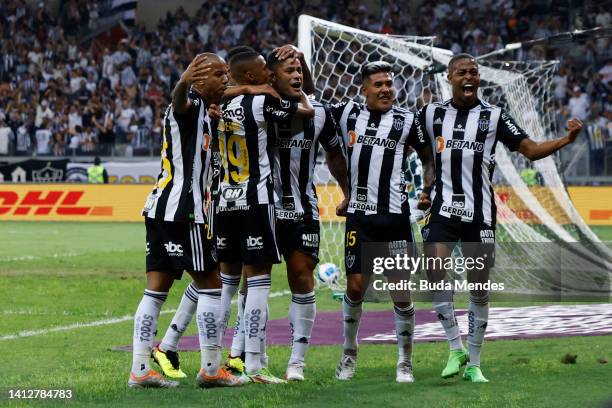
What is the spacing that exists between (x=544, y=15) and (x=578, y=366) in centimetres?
2402

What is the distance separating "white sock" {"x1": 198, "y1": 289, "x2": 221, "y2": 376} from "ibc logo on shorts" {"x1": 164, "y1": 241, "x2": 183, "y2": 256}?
0.89 feet

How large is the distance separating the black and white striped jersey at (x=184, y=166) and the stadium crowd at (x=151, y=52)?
20.4 meters

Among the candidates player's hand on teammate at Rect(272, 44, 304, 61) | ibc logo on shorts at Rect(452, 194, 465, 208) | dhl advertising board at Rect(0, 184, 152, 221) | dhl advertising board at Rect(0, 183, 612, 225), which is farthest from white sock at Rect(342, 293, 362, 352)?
dhl advertising board at Rect(0, 184, 152, 221)

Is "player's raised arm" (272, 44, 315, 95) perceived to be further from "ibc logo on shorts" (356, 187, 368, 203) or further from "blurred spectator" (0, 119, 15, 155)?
"blurred spectator" (0, 119, 15, 155)

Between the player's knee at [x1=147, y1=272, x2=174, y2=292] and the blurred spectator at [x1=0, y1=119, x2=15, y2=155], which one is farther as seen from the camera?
the blurred spectator at [x1=0, y1=119, x2=15, y2=155]

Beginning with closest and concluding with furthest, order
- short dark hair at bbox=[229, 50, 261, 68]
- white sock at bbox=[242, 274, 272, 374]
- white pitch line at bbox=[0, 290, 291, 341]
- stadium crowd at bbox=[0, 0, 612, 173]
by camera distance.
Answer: white sock at bbox=[242, 274, 272, 374] → short dark hair at bbox=[229, 50, 261, 68] → white pitch line at bbox=[0, 290, 291, 341] → stadium crowd at bbox=[0, 0, 612, 173]

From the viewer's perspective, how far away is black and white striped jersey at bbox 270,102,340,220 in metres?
7.30

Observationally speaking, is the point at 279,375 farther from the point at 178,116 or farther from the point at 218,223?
the point at 178,116

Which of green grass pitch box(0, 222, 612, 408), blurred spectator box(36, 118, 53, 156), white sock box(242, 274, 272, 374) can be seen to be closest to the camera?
green grass pitch box(0, 222, 612, 408)

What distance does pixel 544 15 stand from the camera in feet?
99.5

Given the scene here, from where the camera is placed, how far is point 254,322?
7.03m

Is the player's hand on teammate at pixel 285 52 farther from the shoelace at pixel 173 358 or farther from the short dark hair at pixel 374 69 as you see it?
the shoelace at pixel 173 358

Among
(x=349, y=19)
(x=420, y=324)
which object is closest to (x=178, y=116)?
(x=420, y=324)

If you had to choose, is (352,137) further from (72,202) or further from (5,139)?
(5,139)
